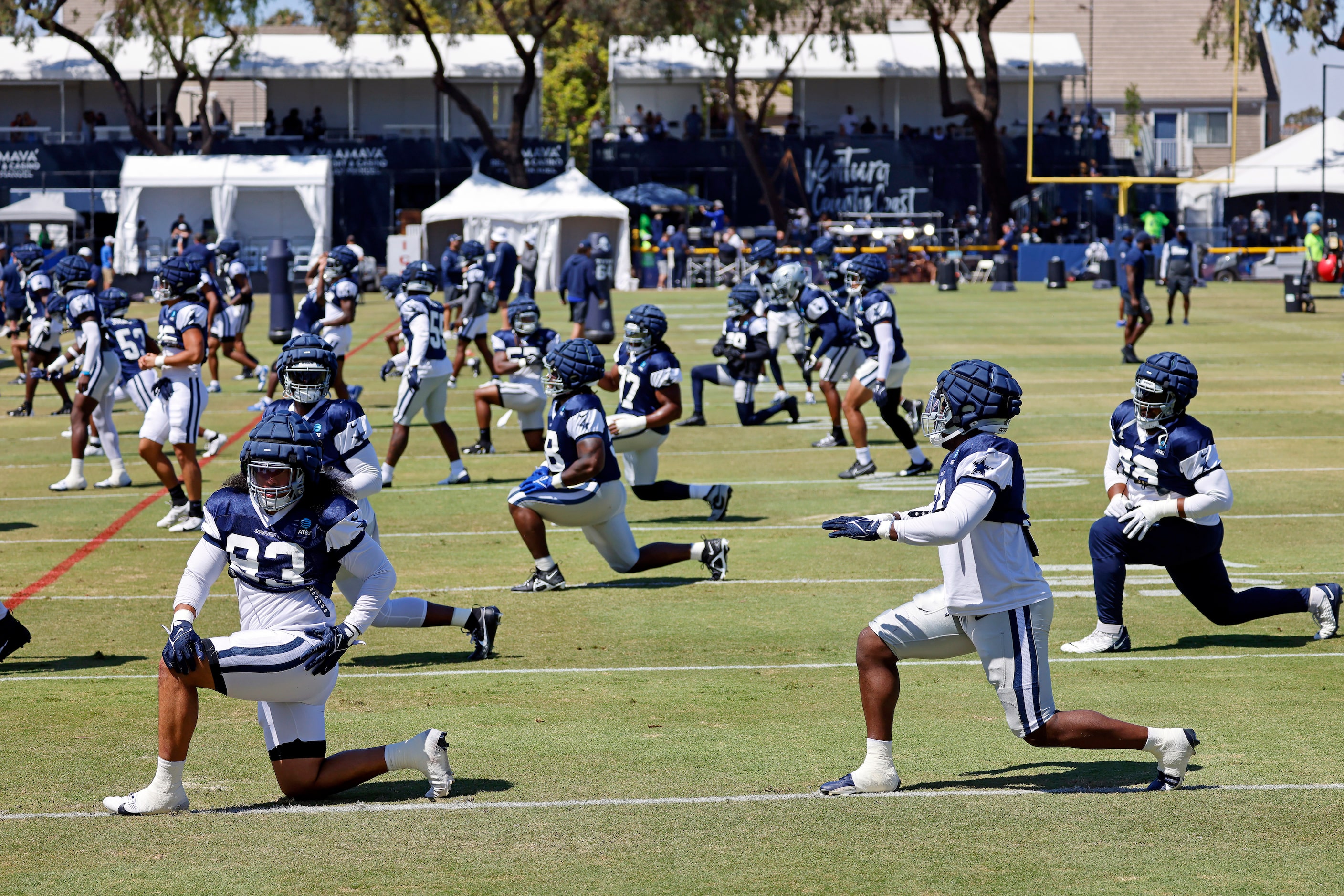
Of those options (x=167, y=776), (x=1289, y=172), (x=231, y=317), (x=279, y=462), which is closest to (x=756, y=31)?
(x=1289, y=172)

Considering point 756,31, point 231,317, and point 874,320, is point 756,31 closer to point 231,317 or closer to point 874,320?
point 231,317

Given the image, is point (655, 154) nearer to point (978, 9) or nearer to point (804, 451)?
point (978, 9)

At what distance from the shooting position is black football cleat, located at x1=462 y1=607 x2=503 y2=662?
8.78 m

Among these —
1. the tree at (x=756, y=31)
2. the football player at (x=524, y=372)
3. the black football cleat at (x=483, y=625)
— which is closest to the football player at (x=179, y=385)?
the football player at (x=524, y=372)

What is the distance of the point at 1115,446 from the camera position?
900cm

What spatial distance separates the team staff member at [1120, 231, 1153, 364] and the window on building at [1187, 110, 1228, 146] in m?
48.2

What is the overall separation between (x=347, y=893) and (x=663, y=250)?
41.1 metres

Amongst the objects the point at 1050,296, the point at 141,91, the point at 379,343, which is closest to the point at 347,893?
the point at 379,343

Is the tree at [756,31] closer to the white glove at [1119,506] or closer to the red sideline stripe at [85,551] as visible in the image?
the red sideline stripe at [85,551]

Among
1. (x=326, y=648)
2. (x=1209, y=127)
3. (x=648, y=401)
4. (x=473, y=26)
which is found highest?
(x=473, y=26)

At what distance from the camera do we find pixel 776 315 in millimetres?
20359

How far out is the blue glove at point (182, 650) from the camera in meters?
5.66

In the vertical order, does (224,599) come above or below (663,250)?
below

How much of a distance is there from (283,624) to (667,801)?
154 centimetres
